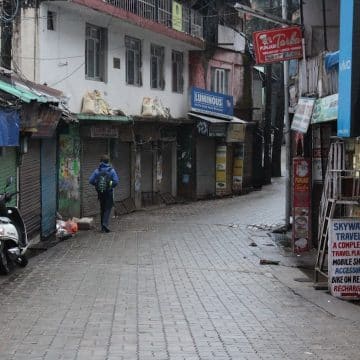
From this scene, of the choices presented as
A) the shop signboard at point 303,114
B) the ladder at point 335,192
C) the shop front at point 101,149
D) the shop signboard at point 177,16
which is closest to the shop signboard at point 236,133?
the shop signboard at point 177,16

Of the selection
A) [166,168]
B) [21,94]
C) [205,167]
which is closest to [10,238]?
[21,94]

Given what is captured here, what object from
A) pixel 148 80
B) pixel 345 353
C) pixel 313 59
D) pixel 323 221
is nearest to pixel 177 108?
pixel 148 80

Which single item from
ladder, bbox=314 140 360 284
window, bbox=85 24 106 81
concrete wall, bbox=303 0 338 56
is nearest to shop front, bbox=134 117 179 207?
window, bbox=85 24 106 81

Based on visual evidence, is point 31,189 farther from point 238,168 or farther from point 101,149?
point 238,168

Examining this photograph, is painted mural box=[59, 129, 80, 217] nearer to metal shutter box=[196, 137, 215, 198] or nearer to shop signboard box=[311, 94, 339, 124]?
shop signboard box=[311, 94, 339, 124]

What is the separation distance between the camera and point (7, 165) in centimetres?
1142

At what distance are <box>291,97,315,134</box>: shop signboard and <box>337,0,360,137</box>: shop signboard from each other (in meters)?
3.51

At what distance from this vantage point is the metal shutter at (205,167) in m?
25.8

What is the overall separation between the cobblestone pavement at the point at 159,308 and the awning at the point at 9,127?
2001mm

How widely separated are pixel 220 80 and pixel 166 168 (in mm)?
5189

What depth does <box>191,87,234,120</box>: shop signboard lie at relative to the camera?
24.4 metres

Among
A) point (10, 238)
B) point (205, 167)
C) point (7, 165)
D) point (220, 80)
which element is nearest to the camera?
point (10, 238)

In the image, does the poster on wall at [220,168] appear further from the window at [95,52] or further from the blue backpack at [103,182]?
the blue backpack at [103,182]

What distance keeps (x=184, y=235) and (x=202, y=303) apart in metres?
7.00
